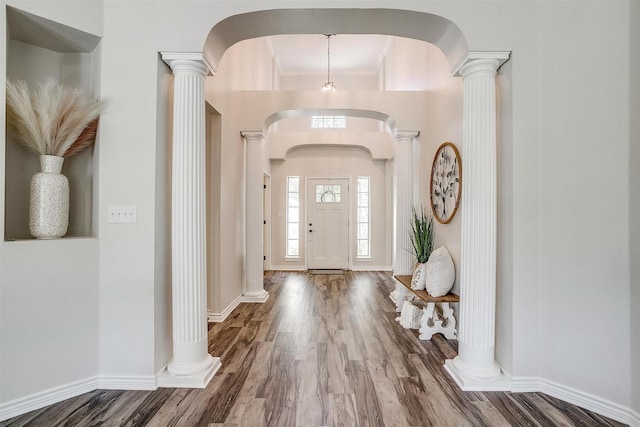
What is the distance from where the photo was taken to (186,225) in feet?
7.17

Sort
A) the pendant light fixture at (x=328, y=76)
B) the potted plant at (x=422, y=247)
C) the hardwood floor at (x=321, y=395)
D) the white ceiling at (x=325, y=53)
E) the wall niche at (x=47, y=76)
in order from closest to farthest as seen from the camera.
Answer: the hardwood floor at (x=321, y=395) < the wall niche at (x=47, y=76) < the potted plant at (x=422, y=247) < the white ceiling at (x=325, y=53) < the pendant light fixture at (x=328, y=76)

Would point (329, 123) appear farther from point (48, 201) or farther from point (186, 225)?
point (48, 201)

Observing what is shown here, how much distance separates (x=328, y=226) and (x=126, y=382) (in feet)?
15.9

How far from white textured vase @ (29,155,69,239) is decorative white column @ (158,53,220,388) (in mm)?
641

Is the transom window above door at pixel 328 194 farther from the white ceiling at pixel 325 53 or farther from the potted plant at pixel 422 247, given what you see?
the potted plant at pixel 422 247

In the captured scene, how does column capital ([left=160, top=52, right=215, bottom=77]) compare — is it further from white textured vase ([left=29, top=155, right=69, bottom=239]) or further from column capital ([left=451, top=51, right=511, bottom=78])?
column capital ([left=451, top=51, right=511, bottom=78])

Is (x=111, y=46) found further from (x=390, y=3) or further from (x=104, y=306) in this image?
(x=390, y=3)

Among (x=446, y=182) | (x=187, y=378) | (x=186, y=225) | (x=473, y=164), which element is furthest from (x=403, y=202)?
(x=187, y=378)

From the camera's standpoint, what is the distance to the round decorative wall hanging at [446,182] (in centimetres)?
300

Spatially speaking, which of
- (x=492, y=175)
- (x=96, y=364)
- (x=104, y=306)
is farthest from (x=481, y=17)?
(x=96, y=364)

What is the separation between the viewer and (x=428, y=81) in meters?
3.92

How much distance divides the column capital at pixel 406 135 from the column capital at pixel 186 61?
2.65 meters

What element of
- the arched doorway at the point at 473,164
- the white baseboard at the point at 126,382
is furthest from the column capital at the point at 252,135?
the white baseboard at the point at 126,382

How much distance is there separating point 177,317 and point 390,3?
8.26ft
